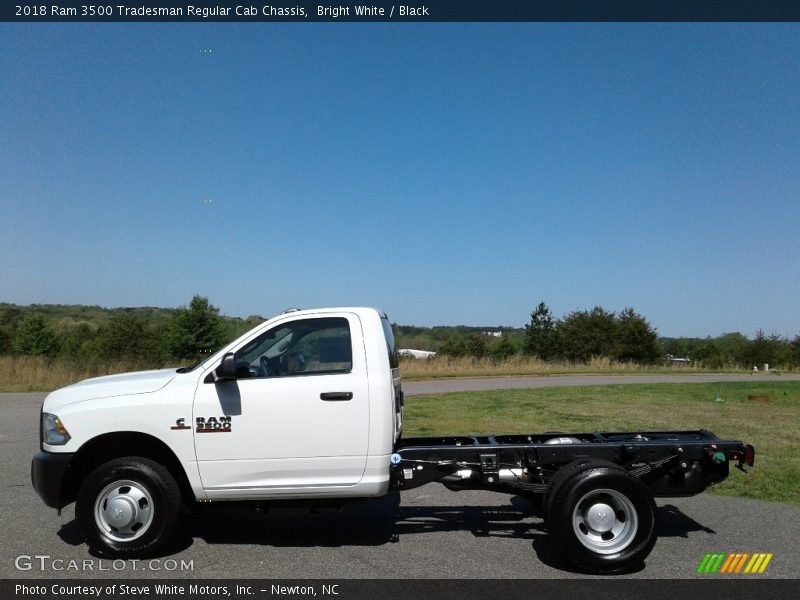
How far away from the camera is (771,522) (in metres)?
7.14

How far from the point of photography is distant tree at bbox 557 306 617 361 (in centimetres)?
5434

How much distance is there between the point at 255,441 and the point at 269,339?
2.88 feet

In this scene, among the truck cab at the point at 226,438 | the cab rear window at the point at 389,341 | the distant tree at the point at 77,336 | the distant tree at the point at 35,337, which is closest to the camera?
the truck cab at the point at 226,438

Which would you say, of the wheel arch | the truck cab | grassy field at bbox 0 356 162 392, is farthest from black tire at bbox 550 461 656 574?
grassy field at bbox 0 356 162 392

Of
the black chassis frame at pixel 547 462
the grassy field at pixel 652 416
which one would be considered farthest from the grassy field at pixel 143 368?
the black chassis frame at pixel 547 462

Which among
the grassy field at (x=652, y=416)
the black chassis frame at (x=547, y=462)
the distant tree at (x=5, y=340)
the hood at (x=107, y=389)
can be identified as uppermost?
the distant tree at (x=5, y=340)

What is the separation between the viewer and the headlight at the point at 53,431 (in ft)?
19.3

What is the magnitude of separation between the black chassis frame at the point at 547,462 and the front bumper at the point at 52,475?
269 centimetres

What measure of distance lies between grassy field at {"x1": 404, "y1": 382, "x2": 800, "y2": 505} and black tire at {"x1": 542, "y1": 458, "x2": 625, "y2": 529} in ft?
12.1

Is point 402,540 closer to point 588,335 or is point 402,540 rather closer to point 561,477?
point 561,477

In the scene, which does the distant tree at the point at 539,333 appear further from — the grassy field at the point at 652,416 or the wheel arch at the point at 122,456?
the wheel arch at the point at 122,456

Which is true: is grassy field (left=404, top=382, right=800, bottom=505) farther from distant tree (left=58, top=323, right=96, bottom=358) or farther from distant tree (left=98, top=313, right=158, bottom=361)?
distant tree (left=58, top=323, right=96, bottom=358)

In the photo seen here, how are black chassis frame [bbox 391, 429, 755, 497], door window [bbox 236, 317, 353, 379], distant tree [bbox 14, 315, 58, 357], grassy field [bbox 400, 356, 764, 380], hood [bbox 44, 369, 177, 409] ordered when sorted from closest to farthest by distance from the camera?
hood [bbox 44, 369, 177, 409], door window [bbox 236, 317, 353, 379], black chassis frame [bbox 391, 429, 755, 497], grassy field [bbox 400, 356, 764, 380], distant tree [bbox 14, 315, 58, 357]
